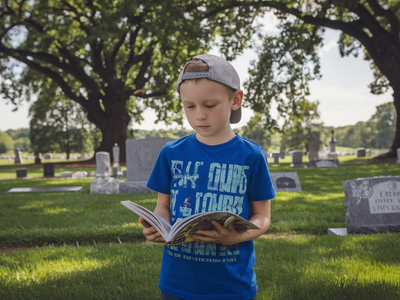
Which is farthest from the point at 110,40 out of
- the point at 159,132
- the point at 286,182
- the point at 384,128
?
the point at 384,128

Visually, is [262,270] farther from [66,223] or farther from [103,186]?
[103,186]

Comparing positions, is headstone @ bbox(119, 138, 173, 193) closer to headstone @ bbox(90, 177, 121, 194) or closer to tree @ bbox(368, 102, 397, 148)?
headstone @ bbox(90, 177, 121, 194)

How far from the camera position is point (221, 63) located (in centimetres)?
144

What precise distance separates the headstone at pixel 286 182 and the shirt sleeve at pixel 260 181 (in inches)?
333

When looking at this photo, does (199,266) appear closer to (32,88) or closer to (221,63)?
(221,63)

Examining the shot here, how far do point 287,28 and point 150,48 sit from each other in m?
8.94

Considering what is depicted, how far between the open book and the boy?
0.18 ft

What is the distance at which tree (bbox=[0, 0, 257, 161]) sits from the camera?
14.7 metres

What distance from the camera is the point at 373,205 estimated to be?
195 inches

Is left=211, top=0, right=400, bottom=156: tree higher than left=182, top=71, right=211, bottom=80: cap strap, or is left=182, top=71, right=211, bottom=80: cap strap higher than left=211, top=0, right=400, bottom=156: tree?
left=211, top=0, right=400, bottom=156: tree

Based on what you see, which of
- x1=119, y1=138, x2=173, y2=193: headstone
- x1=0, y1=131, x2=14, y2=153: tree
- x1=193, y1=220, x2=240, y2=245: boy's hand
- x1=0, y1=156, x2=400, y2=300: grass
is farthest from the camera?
x1=0, y1=131, x2=14, y2=153: tree

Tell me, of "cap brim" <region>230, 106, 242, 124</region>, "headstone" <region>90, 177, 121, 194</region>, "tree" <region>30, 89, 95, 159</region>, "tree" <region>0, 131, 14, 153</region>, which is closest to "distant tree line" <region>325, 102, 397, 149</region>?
"tree" <region>30, 89, 95, 159</region>

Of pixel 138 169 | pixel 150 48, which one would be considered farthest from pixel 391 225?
pixel 150 48

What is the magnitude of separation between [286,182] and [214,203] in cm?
885
